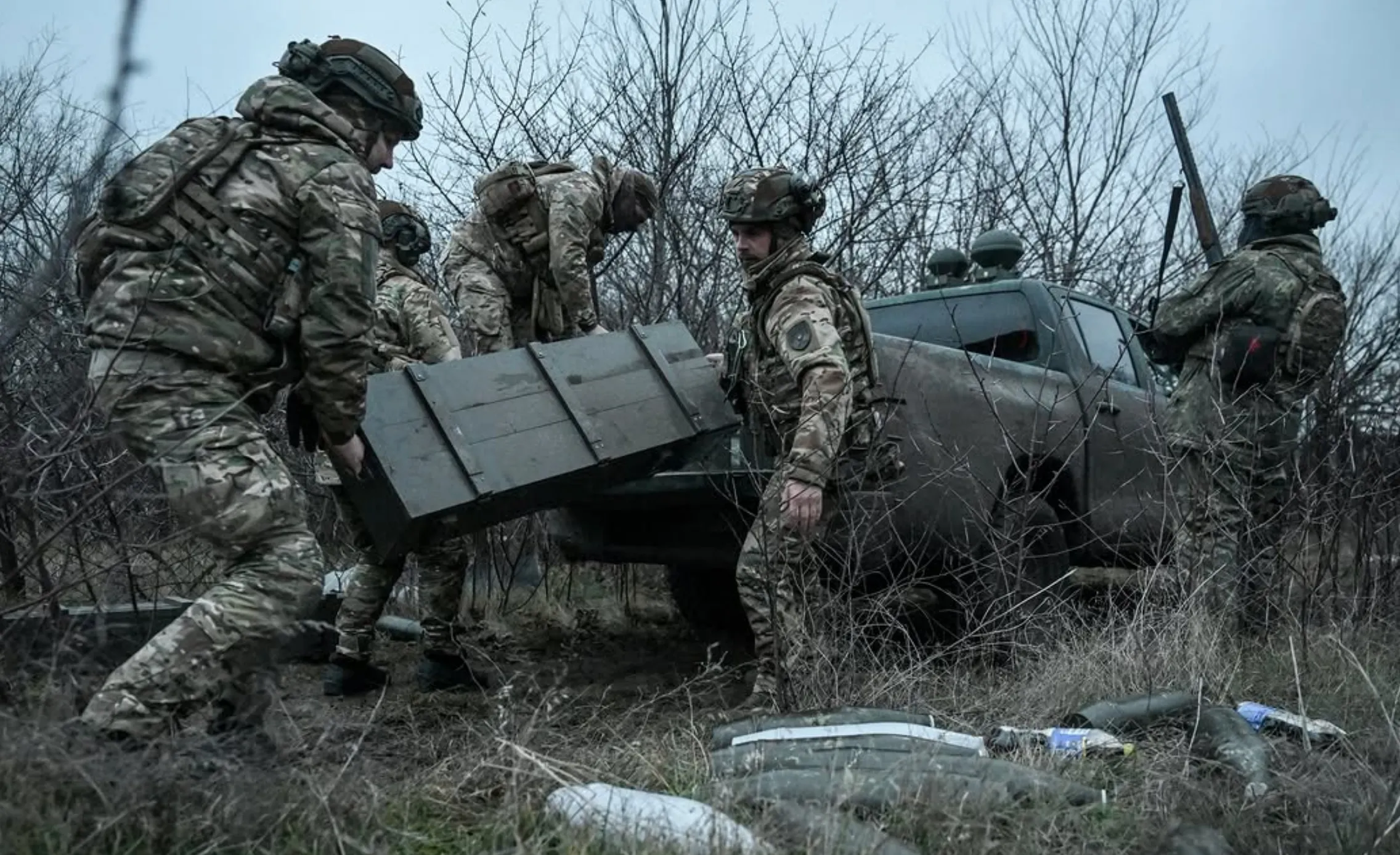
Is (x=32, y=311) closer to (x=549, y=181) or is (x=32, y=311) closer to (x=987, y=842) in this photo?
(x=987, y=842)

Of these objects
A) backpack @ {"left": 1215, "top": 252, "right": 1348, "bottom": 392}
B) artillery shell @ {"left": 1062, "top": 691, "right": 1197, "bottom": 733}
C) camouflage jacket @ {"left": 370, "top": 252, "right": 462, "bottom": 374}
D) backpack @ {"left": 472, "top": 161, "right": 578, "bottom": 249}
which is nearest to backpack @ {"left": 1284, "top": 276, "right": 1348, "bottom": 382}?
backpack @ {"left": 1215, "top": 252, "right": 1348, "bottom": 392}

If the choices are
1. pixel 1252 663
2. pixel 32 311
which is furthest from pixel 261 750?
pixel 1252 663

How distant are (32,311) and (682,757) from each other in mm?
1839

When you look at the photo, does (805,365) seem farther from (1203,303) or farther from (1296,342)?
(1296,342)

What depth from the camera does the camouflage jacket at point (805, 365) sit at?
427 centimetres

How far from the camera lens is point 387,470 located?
405 cm

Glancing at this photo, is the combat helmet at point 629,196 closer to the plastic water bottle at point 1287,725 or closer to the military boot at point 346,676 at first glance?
the military boot at point 346,676

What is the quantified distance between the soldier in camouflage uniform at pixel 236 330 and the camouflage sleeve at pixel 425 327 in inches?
81.6

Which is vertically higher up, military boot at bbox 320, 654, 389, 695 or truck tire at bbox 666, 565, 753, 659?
military boot at bbox 320, 654, 389, 695

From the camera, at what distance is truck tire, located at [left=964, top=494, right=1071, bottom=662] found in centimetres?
455

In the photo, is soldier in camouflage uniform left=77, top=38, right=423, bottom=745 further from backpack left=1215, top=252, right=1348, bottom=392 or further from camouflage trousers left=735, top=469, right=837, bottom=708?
backpack left=1215, top=252, right=1348, bottom=392

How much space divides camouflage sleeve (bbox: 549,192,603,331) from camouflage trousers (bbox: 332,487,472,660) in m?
1.20

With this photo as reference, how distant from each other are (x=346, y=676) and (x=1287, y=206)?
4.48 metres

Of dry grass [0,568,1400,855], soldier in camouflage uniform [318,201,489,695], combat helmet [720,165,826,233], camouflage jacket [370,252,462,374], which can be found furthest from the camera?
camouflage jacket [370,252,462,374]
